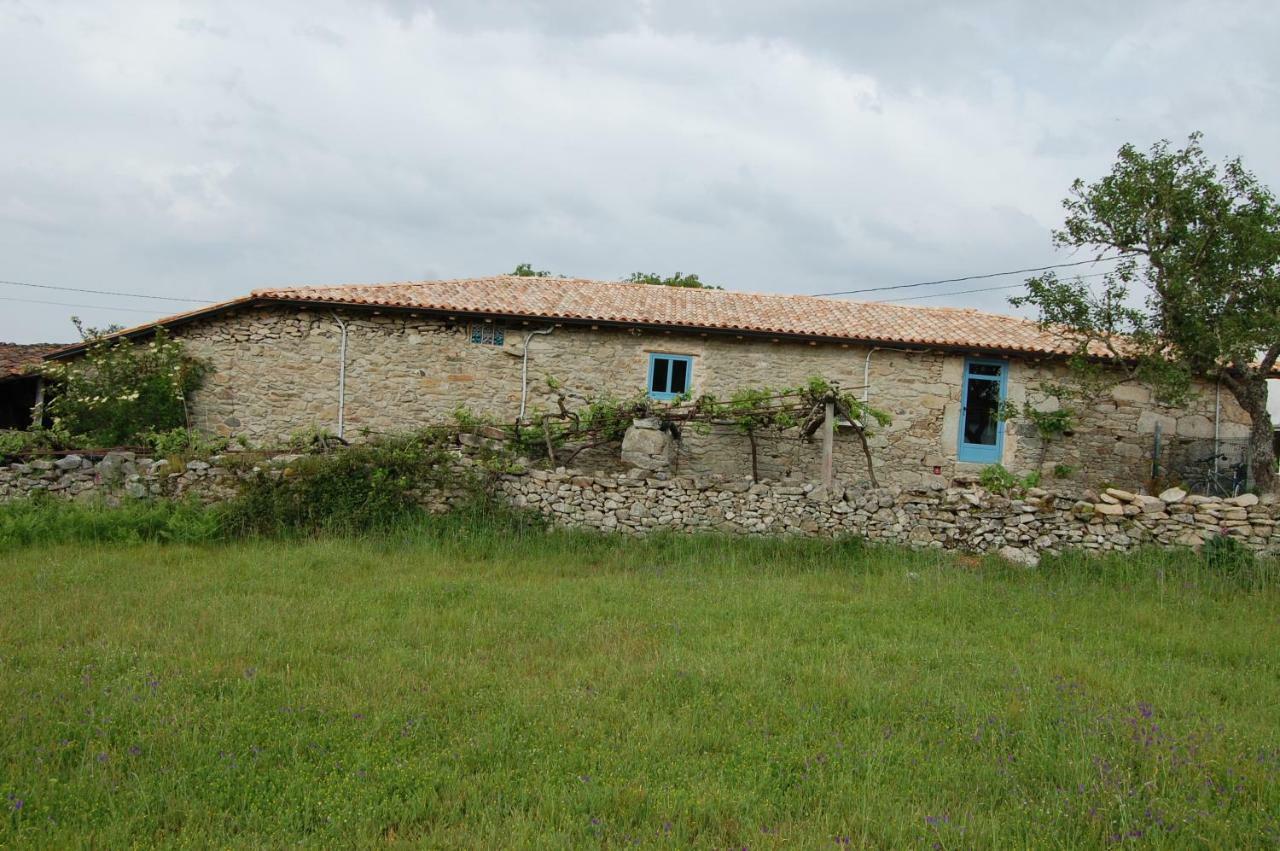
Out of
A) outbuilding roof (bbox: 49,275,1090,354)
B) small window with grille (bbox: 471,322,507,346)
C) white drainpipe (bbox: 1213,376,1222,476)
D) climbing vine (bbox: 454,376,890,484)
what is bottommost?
climbing vine (bbox: 454,376,890,484)

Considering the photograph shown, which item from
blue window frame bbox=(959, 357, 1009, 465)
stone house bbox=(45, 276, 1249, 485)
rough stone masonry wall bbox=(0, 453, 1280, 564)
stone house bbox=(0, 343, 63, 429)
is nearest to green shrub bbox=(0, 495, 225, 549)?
rough stone masonry wall bbox=(0, 453, 1280, 564)

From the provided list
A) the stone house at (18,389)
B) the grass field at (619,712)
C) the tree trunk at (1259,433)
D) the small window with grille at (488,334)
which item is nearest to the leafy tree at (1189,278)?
the tree trunk at (1259,433)

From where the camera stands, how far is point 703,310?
50.6 ft

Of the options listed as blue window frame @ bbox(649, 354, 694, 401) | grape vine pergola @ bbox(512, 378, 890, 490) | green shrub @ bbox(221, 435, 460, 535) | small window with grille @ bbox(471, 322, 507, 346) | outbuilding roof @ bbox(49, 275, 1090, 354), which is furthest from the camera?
blue window frame @ bbox(649, 354, 694, 401)

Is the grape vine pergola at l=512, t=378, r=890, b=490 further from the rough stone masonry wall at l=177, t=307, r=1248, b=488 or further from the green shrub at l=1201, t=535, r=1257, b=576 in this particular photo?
the green shrub at l=1201, t=535, r=1257, b=576

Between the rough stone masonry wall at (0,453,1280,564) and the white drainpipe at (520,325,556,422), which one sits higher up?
the white drainpipe at (520,325,556,422)

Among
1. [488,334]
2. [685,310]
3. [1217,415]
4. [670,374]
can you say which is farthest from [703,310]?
[1217,415]

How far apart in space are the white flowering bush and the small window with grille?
476cm

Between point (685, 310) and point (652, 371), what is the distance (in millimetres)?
1524

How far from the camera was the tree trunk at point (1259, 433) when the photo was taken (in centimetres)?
1170

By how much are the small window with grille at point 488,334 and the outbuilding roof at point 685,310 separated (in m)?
0.39

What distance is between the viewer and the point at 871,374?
1488cm

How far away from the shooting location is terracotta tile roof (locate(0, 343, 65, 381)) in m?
15.1

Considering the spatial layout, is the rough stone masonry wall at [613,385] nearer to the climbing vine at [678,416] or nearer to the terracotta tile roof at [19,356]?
the climbing vine at [678,416]
